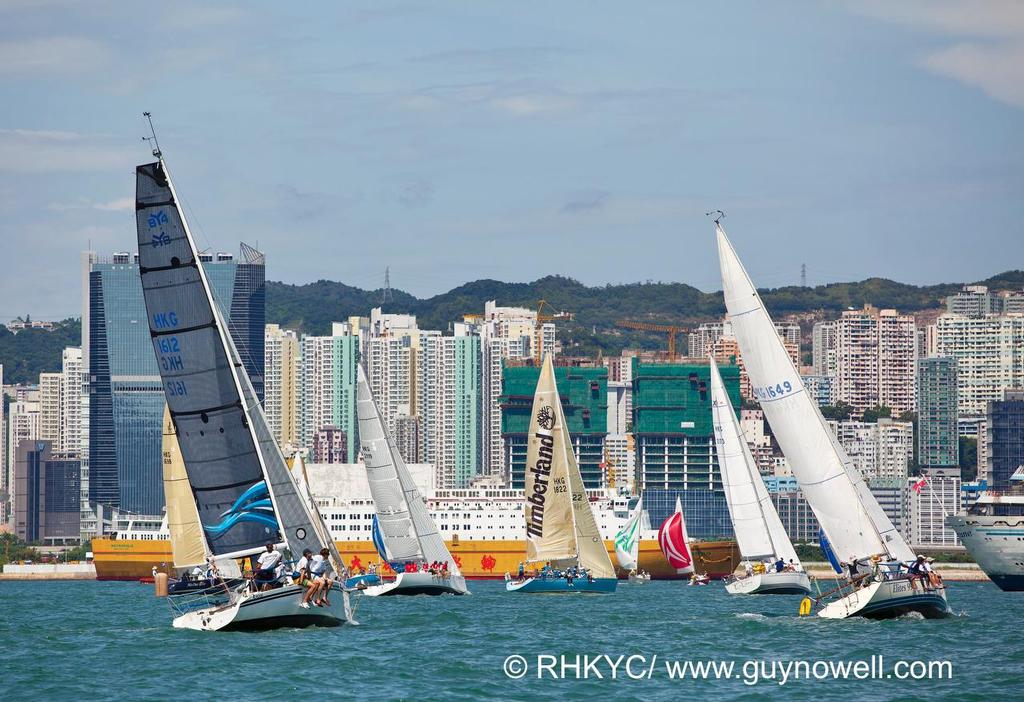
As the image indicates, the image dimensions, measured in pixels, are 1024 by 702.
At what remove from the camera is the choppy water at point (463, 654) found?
61.8ft

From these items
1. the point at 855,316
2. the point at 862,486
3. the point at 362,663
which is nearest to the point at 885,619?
the point at 862,486

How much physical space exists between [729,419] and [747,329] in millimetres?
19797

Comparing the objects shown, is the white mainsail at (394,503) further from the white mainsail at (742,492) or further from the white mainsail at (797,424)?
the white mainsail at (797,424)

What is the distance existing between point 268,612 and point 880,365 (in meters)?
157

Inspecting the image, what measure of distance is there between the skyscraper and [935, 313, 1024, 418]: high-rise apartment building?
213 feet

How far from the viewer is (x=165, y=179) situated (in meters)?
22.7

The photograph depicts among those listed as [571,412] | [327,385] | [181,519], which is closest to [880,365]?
[571,412]

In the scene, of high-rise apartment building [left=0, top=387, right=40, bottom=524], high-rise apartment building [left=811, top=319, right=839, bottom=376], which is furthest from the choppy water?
high-rise apartment building [left=811, top=319, right=839, bottom=376]

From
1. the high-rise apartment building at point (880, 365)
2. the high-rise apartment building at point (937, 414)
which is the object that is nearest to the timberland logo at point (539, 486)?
the high-rise apartment building at point (937, 414)

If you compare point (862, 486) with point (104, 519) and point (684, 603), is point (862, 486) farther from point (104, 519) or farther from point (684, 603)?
point (104, 519)

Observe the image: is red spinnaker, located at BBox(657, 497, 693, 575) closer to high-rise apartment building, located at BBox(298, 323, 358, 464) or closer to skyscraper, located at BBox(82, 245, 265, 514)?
skyscraper, located at BBox(82, 245, 265, 514)

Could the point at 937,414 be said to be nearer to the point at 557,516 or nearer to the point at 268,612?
the point at 557,516

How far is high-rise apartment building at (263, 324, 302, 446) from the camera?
164625 millimetres

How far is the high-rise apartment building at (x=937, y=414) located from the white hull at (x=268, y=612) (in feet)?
424
